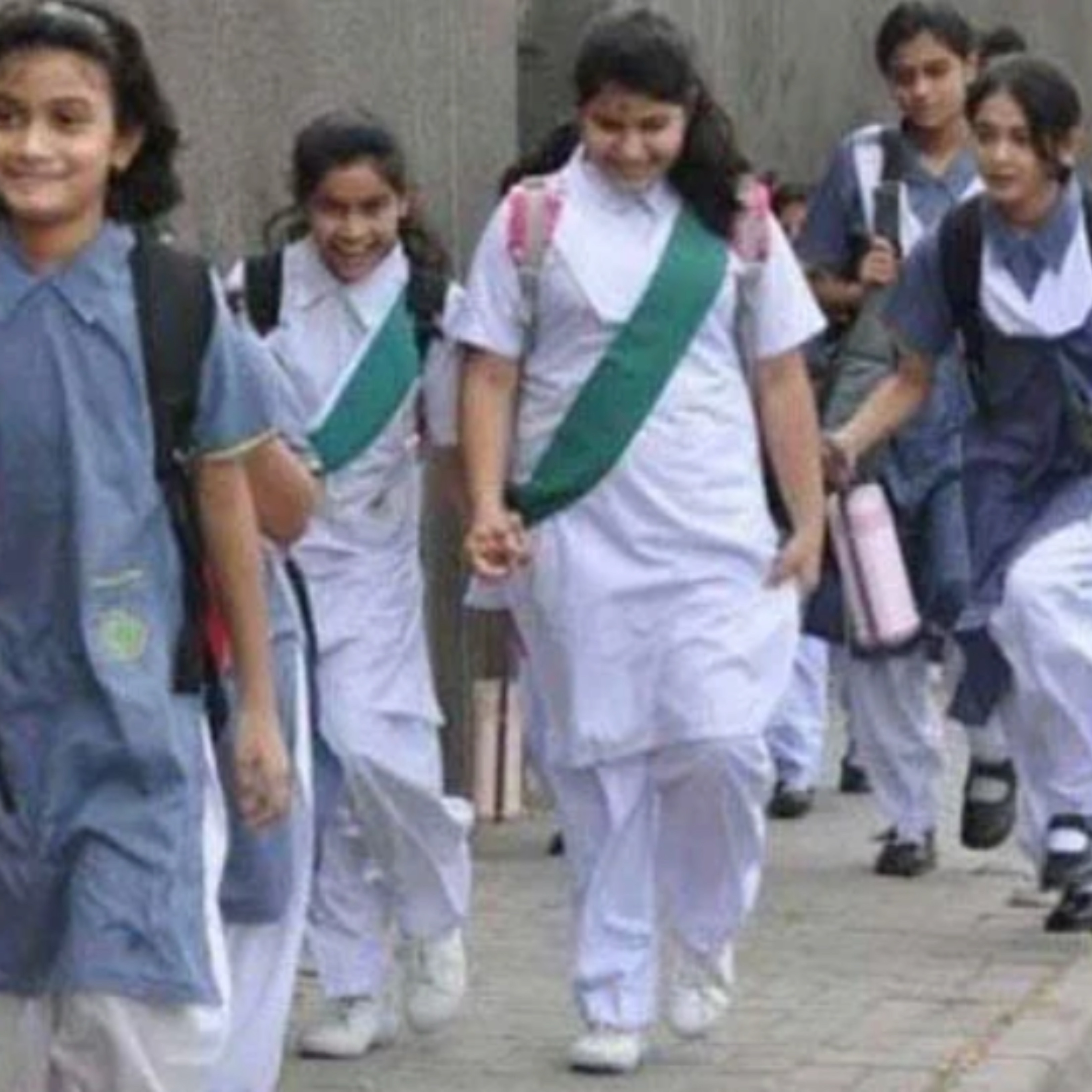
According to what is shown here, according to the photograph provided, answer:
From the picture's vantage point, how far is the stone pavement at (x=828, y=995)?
28.6ft

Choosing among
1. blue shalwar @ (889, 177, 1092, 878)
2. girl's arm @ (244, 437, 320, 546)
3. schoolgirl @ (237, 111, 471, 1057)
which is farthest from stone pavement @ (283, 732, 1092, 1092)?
girl's arm @ (244, 437, 320, 546)

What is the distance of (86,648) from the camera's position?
19.5 feet

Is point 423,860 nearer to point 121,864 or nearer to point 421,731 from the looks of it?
point 421,731

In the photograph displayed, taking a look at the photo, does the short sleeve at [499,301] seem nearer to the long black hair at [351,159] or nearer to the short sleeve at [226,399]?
the long black hair at [351,159]

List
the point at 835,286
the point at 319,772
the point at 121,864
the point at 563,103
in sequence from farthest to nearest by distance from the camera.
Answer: the point at 563,103
the point at 835,286
the point at 319,772
the point at 121,864

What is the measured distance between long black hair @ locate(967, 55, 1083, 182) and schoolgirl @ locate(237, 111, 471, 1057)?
65.1 inches

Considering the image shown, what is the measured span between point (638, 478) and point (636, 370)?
0.20 meters

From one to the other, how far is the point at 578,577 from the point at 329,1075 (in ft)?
3.33

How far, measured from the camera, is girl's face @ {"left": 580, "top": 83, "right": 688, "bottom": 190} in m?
8.48

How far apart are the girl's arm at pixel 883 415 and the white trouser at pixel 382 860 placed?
1655 mm

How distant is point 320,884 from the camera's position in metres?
8.82

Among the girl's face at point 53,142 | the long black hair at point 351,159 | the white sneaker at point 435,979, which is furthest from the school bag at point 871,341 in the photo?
the girl's face at point 53,142

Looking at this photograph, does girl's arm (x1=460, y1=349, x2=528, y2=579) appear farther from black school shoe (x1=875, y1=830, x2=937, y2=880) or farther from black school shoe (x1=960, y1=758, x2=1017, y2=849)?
black school shoe (x1=875, y1=830, x2=937, y2=880)

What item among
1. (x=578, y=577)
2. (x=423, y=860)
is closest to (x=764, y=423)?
(x=578, y=577)
